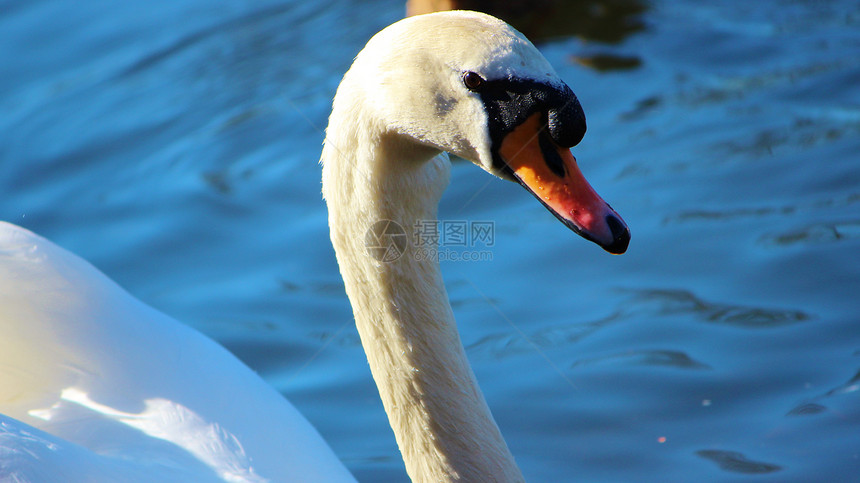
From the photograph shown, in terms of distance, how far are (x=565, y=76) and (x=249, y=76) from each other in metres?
2.30

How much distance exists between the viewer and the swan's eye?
78.4 inches

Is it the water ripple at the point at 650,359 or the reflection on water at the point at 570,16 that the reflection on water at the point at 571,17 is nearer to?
the reflection on water at the point at 570,16

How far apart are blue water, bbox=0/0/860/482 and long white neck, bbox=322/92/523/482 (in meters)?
1.19

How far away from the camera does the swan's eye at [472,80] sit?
1.99m

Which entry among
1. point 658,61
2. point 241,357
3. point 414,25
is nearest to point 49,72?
point 241,357

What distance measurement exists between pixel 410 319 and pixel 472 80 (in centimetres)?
69

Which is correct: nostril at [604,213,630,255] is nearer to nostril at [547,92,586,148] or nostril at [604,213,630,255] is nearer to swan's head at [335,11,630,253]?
swan's head at [335,11,630,253]

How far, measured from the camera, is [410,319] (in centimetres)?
241

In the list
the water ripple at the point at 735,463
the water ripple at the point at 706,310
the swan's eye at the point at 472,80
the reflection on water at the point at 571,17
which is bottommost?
the water ripple at the point at 735,463

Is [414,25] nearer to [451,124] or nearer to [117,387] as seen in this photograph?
[451,124]

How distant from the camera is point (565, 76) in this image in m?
6.25

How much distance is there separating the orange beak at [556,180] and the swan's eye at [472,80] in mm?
125

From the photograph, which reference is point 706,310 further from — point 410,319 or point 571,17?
point 571,17

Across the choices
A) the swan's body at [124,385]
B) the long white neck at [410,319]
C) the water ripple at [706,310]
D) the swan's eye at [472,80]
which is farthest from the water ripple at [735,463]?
the swan's eye at [472,80]
